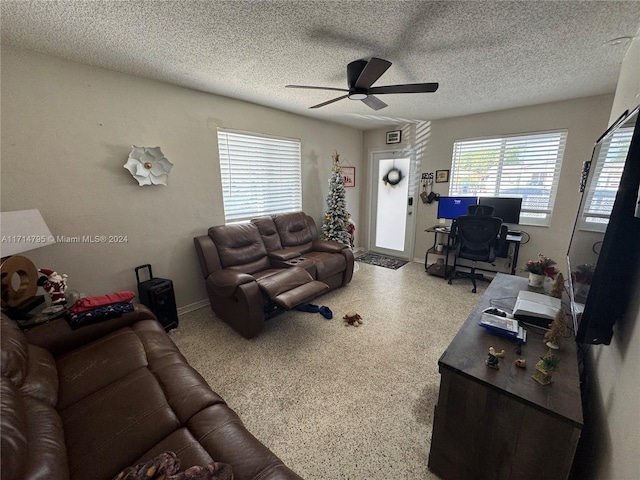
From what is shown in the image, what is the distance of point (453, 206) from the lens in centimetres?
398

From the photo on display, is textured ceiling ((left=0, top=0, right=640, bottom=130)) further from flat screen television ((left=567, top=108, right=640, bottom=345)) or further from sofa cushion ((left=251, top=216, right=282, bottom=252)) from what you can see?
sofa cushion ((left=251, top=216, right=282, bottom=252))

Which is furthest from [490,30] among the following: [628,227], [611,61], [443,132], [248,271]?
[248,271]

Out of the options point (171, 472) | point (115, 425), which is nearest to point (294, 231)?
point (115, 425)

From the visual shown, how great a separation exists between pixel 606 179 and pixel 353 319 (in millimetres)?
2180

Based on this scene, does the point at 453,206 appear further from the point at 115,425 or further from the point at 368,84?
the point at 115,425

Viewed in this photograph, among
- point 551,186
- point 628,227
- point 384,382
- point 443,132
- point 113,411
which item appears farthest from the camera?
point 443,132

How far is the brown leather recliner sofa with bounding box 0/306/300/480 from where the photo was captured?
0.89 meters

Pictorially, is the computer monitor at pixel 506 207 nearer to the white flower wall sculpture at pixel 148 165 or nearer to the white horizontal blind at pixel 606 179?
the white horizontal blind at pixel 606 179

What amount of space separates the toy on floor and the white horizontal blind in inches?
76.9

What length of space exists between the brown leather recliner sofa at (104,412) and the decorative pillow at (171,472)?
93 millimetres

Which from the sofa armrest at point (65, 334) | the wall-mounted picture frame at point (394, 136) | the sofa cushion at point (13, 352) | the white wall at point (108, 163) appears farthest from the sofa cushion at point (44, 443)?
the wall-mounted picture frame at point (394, 136)

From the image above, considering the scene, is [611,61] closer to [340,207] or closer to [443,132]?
[443,132]

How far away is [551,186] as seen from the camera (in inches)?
136

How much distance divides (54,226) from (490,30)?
3.72m
